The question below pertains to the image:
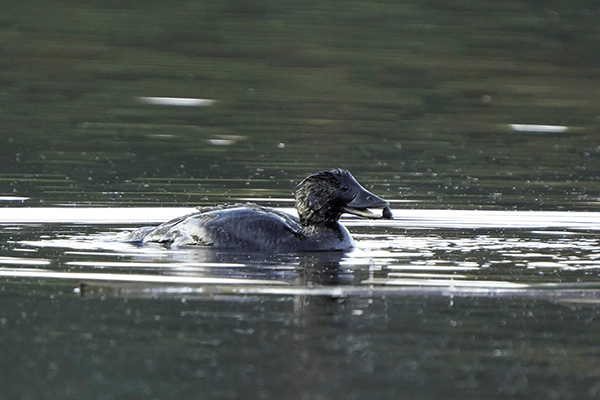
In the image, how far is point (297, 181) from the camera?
44.0ft

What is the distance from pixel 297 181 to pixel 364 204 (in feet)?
11.9

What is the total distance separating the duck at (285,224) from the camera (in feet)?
31.2

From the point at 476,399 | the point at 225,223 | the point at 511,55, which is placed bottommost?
the point at 476,399

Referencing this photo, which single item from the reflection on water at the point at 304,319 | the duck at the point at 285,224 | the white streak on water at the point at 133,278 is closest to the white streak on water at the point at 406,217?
the reflection on water at the point at 304,319

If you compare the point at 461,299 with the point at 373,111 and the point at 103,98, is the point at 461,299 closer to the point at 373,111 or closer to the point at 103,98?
the point at 373,111

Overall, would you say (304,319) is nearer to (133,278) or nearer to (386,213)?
(133,278)

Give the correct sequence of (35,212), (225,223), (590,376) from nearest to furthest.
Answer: (590,376), (225,223), (35,212)

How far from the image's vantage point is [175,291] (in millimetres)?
7508

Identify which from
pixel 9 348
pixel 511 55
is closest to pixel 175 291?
pixel 9 348

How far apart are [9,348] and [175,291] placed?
1456 millimetres

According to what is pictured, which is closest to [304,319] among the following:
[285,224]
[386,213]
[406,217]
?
[285,224]

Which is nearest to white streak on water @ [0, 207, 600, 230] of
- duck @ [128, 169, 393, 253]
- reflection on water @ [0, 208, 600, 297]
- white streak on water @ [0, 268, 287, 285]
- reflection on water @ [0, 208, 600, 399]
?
reflection on water @ [0, 208, 600, 297]

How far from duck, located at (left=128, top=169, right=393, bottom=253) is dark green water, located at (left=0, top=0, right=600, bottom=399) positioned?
0.94ft

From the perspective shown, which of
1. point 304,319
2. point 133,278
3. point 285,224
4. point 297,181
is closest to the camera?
point 304,319
